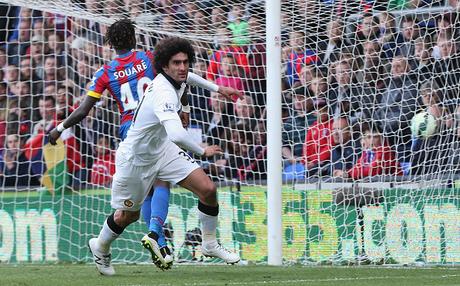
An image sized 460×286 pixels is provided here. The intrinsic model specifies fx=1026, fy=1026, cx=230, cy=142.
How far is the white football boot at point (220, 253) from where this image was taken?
28.0ft

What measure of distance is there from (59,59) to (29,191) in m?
1.72

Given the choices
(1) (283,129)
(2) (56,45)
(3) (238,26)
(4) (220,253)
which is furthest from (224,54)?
(4) (220,253)

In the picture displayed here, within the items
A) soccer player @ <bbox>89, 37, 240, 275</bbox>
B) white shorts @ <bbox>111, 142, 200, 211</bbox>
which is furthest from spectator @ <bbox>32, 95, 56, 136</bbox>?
white shorts @ <bbox>111, 142, 200, 211</bbox>

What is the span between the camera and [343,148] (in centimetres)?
1105

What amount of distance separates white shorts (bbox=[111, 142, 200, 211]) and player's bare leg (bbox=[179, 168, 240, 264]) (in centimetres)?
9

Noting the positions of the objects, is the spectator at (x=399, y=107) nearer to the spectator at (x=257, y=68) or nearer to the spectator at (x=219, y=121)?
the spectator at (x=257, y=68)

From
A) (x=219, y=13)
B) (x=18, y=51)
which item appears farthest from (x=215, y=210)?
(x=18, y=51)

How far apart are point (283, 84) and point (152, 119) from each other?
363cm

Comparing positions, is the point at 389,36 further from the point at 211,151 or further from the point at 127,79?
the point at 211,151

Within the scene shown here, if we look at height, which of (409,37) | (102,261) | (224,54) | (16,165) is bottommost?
(102,261)

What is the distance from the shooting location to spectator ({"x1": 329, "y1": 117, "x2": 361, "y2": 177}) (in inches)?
432

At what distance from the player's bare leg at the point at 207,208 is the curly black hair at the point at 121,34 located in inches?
56.4

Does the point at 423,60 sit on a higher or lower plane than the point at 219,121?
higher

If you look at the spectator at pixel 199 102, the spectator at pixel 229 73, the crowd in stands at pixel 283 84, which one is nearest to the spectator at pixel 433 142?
the crowd in stands at pixel 283 84
